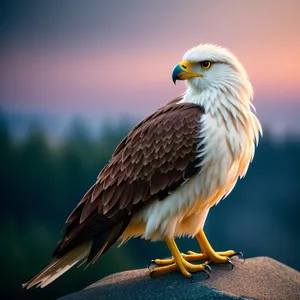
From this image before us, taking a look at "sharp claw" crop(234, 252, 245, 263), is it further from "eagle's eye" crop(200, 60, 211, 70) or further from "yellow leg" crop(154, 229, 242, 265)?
"eagle's eye" crop(200, 60, 211, 70)

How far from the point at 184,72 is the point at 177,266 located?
1625 mm

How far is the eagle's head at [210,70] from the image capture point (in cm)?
436

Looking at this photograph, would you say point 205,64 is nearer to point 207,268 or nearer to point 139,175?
point 139,175

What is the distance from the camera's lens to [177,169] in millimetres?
4199

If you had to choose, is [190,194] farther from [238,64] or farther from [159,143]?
[238,64]

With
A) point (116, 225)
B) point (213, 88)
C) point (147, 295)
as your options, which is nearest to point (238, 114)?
point (213, 88)

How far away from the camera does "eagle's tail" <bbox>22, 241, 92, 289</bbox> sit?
4.58 m

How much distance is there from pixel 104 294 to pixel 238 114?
1.93m

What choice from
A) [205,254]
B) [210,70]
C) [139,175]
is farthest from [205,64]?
[205,254]

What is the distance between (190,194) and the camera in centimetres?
425

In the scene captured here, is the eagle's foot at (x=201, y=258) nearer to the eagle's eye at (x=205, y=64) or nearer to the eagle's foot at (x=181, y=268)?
the eagle's foot at (x=181, y=268)

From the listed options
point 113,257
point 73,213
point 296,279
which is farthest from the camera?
point 113,257

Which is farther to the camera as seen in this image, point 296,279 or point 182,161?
point 296,279

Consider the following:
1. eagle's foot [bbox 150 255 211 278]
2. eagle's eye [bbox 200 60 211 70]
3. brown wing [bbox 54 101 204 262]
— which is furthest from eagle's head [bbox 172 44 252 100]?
eagle's foot [bbox 150 255 211 278]
